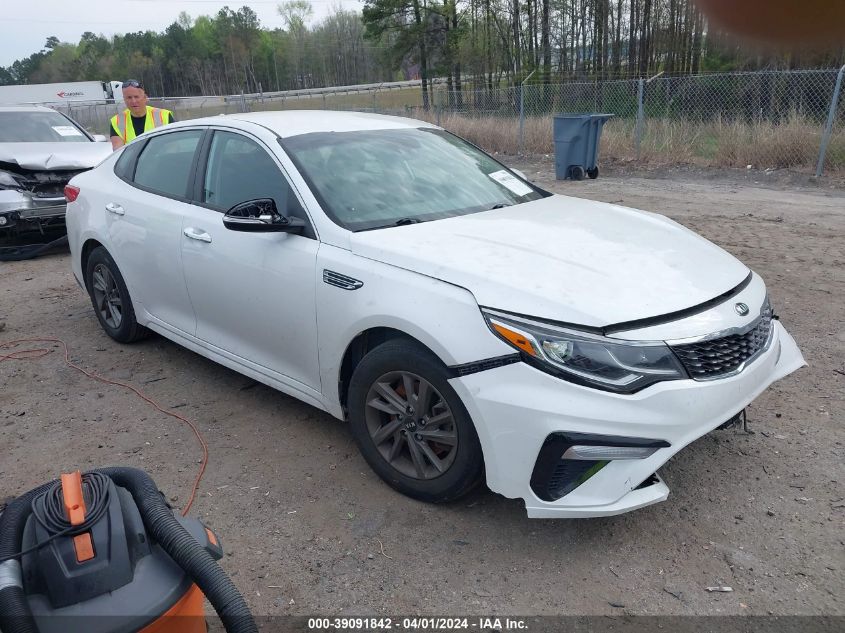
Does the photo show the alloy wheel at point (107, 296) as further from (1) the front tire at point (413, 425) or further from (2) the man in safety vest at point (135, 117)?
(1) the front tire at point (413, 425)

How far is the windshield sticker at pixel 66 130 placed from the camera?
9.51 meters

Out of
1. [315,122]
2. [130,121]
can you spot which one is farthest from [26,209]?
[315,122]

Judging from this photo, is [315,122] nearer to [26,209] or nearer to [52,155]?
[26,209]

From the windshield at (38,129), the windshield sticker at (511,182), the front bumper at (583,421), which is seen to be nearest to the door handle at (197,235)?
the windshield sticker at (511,182)

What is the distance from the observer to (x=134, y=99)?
697cm

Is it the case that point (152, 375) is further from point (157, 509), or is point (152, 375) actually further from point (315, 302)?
point (157, 509)

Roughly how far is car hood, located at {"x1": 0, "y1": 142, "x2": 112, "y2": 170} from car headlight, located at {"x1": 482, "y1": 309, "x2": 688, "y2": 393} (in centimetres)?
693

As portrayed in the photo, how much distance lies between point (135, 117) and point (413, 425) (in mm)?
5560

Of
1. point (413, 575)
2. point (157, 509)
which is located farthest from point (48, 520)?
point (413, 575)

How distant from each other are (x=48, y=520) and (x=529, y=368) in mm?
1619

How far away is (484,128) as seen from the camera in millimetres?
18062

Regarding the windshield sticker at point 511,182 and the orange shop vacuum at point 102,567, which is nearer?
the orange shop vacuum at point 102,567

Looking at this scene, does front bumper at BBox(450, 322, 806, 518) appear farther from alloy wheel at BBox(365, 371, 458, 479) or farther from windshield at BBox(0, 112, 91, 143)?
windshield at BBox(0, 112, 91, 143)

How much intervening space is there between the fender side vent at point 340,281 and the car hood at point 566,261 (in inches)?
5.4
